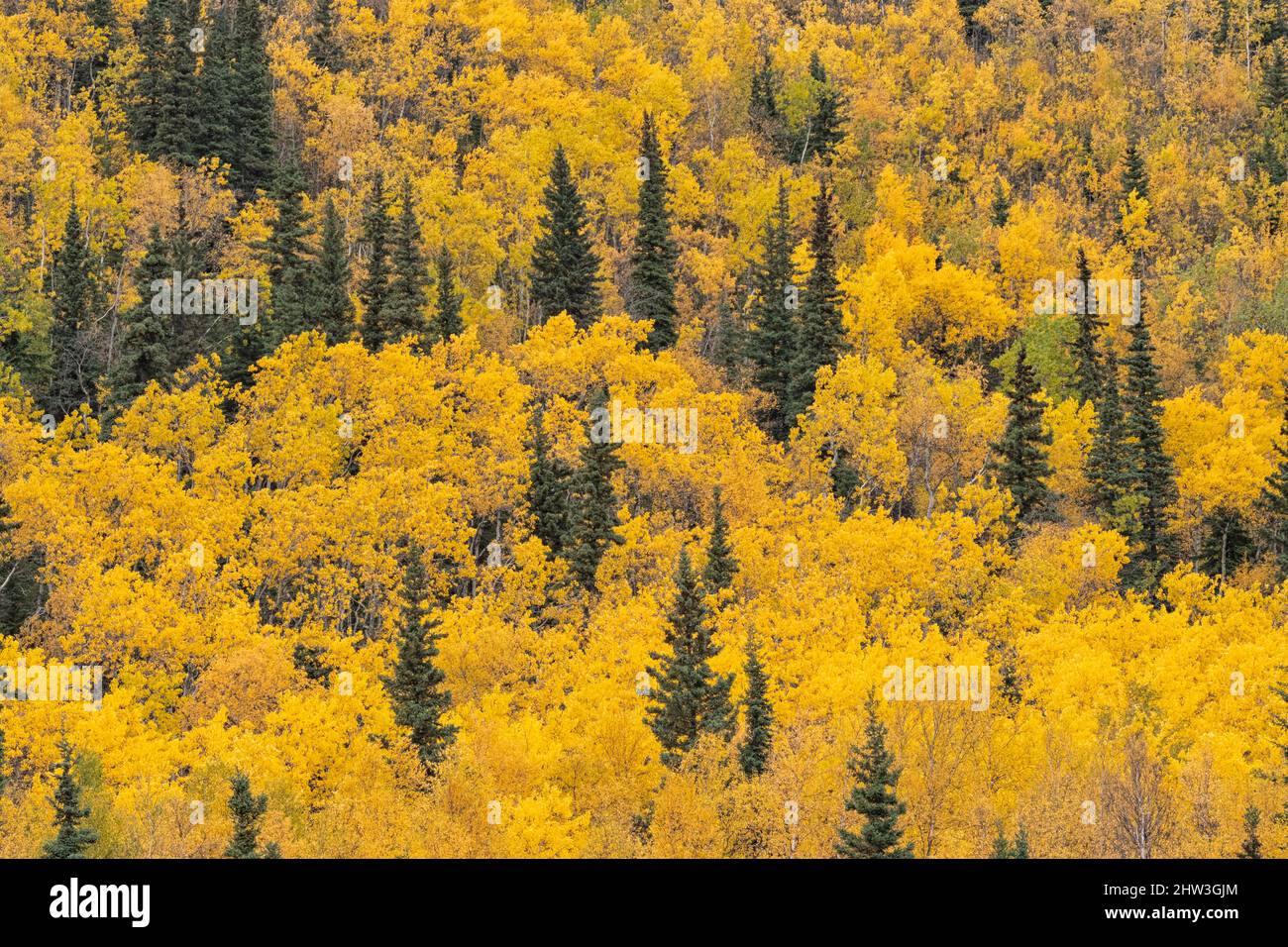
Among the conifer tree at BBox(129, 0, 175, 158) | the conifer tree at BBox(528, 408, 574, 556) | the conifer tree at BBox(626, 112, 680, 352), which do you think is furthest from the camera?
the conifer tree at BBox(129, 0, 175, 158)

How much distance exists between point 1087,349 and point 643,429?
27004 millimetres

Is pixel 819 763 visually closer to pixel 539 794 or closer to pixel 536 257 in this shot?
pixel 539 794

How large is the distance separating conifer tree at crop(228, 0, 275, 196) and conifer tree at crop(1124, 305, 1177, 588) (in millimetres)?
51948

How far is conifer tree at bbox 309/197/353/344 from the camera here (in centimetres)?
8344

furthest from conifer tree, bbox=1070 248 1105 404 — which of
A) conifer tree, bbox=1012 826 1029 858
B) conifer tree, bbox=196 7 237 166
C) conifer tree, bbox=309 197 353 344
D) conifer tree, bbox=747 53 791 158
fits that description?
conifer tree, bbox=196 7 237 166

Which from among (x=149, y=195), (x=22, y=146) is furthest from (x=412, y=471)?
(x=22, y=146)

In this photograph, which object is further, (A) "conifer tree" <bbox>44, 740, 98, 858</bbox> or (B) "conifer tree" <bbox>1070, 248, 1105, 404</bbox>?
(B) "conifer tree" <bbox>1070, 248, 1105, 404</bbox>

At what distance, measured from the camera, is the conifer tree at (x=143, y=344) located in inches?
3083

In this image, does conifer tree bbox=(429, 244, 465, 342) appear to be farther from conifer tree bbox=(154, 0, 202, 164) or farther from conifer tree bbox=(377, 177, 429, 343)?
conifer tree bbox=(154, 0, 202, 164)

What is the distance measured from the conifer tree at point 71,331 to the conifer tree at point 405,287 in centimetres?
1477

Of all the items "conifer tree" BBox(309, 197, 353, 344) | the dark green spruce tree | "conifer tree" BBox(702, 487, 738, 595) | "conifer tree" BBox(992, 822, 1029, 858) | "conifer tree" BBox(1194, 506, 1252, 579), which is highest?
the dark green spruce tree

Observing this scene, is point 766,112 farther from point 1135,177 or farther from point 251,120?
point 251,120

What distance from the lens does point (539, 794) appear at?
50.8 meters

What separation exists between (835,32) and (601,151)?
97.1 ft
